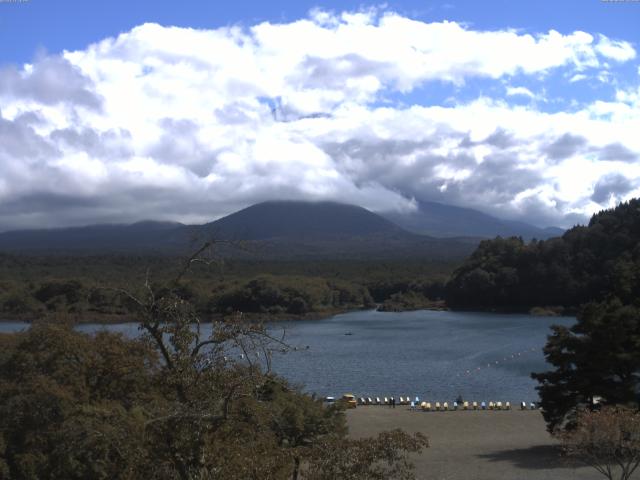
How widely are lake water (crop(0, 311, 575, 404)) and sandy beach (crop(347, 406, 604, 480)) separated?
411cm

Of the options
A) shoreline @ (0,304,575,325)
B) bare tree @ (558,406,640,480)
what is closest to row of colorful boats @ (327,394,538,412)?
bare tree @ (558,406,640,480)

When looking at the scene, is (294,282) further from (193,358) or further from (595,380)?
(193,358)

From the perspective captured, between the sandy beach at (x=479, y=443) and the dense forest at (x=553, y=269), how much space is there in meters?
45.6

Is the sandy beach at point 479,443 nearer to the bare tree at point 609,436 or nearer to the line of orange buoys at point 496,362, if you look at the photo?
the bare tree at point 609,436

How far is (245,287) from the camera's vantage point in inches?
2756

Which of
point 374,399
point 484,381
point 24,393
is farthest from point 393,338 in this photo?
point 24,393

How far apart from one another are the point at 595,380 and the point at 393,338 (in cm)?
3361

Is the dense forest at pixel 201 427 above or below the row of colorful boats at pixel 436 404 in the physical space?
above

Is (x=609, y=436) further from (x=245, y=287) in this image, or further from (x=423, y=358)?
(x=245, y=287)

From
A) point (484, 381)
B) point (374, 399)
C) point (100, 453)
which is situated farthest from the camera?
point (484, 381)

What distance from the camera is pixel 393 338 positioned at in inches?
1977

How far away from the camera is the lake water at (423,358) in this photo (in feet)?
101

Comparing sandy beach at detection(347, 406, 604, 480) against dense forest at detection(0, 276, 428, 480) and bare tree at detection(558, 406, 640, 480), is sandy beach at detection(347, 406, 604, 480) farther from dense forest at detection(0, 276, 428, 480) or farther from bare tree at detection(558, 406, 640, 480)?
dense forest at detection(0, 276, 428, 480)

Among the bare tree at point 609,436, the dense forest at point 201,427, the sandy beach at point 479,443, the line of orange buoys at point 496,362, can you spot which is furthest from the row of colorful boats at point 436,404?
the dense forest at point 201,427
